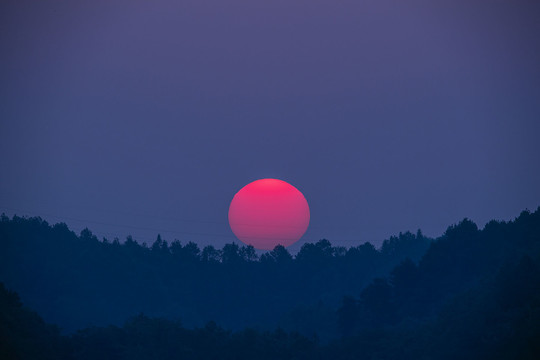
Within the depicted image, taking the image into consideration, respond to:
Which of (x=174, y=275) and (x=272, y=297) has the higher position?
(x=174, y=275)

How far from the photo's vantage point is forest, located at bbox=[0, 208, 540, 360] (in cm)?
6475

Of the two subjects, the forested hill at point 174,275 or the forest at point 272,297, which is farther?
the forested hill at point 174,275

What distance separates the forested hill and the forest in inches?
11.1

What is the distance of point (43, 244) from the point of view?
138500 mm

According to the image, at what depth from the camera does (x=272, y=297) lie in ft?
440

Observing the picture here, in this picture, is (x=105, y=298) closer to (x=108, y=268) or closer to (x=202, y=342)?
(x=108, y=268)

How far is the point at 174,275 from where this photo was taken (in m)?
141

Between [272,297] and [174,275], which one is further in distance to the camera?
[174,275]

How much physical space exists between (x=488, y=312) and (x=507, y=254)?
69.1 feet

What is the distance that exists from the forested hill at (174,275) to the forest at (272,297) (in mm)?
281

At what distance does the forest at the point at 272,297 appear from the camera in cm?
6475

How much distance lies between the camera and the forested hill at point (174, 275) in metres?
121

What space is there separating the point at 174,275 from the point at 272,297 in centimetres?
1869

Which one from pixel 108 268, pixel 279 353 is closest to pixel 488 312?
pixel 279 353
